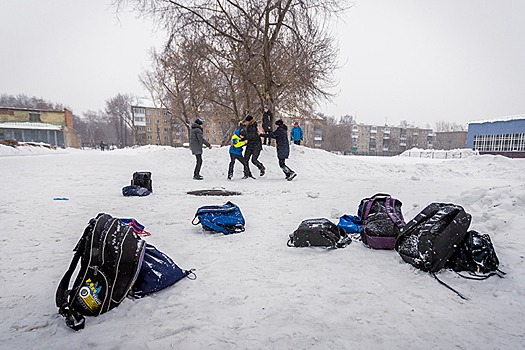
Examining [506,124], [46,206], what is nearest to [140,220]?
[46,206]

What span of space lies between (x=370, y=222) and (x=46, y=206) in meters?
5.69

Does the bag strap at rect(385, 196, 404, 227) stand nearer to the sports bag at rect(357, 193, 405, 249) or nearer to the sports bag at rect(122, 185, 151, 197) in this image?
the sports bag at rect(357, 193, 405, 249)

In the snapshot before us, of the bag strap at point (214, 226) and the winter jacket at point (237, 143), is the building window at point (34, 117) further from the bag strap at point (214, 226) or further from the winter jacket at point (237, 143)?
the bag strap at point (214, 226)

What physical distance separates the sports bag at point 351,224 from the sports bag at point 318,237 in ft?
1.45

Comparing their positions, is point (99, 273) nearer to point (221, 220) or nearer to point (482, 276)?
point (221, 220)

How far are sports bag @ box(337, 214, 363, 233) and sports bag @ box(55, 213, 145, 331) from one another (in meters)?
2.79

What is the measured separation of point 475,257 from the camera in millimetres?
2566

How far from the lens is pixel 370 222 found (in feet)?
11.3

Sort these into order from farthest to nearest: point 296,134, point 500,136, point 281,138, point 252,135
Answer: point 500,136, point 296,134, point 252,135, point 281,138

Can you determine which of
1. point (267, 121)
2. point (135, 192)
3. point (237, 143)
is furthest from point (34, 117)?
point (135, 192)

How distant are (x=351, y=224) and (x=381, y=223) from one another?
64 cm

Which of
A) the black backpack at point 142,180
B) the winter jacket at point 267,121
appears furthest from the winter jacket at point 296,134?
the black backpack at point 142,180

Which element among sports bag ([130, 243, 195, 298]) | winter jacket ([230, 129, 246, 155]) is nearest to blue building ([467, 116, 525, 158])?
winter jacket ([230, 129, 246, 155])

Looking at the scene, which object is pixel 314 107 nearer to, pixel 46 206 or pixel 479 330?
pixel 46 206
